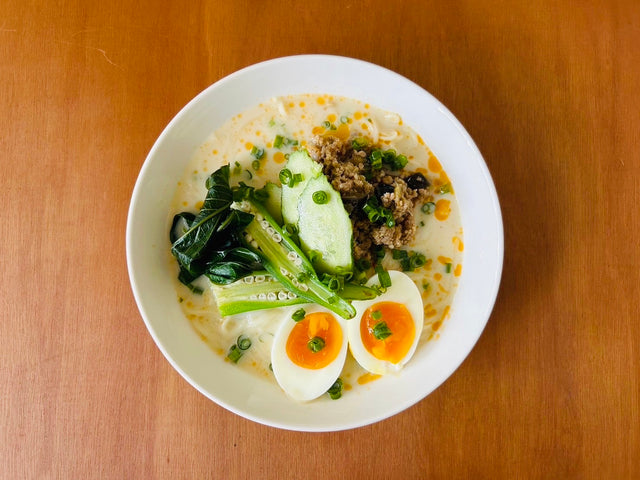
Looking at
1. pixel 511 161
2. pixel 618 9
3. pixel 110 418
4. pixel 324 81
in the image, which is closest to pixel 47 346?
pixel 110 418

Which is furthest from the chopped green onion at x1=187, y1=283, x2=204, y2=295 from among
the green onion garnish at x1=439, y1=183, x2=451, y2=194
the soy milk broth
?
the green onion garnish at x1=439, y1=183, x2=451, y2=194

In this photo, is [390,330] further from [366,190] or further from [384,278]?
[366,190]

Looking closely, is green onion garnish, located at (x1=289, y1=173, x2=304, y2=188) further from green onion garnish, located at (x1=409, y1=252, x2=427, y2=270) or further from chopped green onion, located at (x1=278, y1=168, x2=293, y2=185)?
green onion garnish, located at (x1=409, y1=252, x2=427, y2=270)

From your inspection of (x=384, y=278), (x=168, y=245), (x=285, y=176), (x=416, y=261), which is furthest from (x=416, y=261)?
(x=168, y=245)

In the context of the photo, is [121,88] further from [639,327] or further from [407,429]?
[639,327]

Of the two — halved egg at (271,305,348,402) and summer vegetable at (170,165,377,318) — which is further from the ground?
summer vegetable at (170,165,377,318)

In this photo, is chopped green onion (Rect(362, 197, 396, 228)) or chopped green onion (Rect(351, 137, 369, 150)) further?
chopped green onion (Rect(351, 137, 369, 150))
